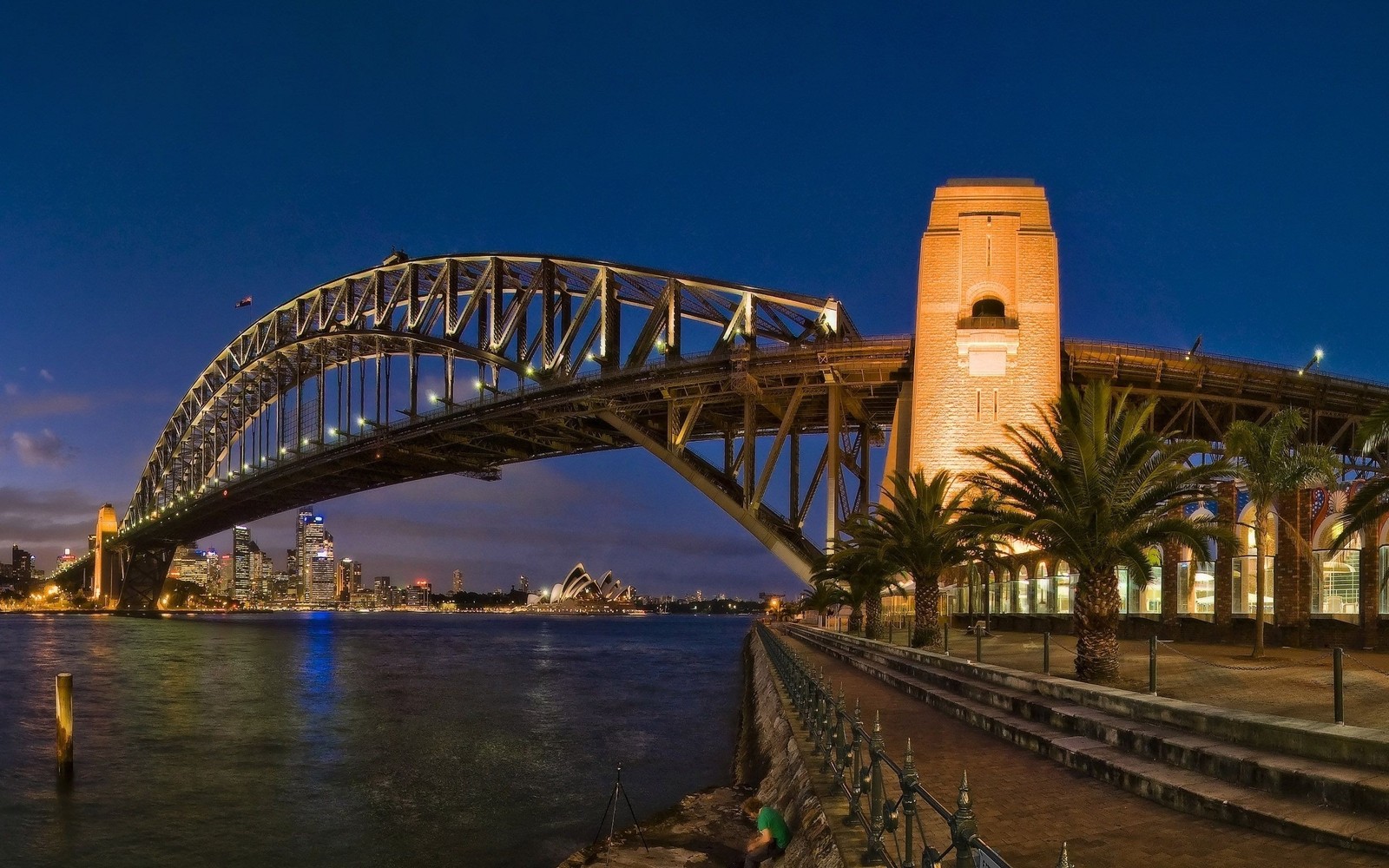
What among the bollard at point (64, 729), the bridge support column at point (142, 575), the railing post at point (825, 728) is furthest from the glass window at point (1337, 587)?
the bridge support column at point (142, 575)

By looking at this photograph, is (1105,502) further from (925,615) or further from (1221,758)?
(925,615)

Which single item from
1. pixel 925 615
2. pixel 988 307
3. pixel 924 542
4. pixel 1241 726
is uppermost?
pixel 988 307

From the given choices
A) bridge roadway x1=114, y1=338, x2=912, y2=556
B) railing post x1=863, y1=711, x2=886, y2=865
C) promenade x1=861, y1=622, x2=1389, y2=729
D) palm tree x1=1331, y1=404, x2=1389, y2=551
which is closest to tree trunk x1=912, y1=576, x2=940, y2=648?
promenade x1=861, y1=622, x2=1389, y2=729

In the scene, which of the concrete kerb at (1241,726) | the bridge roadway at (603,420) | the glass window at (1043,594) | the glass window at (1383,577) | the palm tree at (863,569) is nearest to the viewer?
the concrete kerb at (1241,726)

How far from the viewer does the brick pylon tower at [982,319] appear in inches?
1630

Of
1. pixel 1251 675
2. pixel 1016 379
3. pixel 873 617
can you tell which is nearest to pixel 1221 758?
pixel 1251 675

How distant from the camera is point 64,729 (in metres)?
23.3

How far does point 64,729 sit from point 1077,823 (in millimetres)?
22477

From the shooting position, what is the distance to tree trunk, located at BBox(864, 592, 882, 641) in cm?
3800

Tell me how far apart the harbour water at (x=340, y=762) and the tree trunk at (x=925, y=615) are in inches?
235

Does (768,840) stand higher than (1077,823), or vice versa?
(1077,823)

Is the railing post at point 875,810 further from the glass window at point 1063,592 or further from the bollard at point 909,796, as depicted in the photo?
the glass window at point 1063,592

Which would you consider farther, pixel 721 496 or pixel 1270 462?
pixel 721 496

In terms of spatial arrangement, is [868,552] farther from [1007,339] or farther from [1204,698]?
[1204,698]
